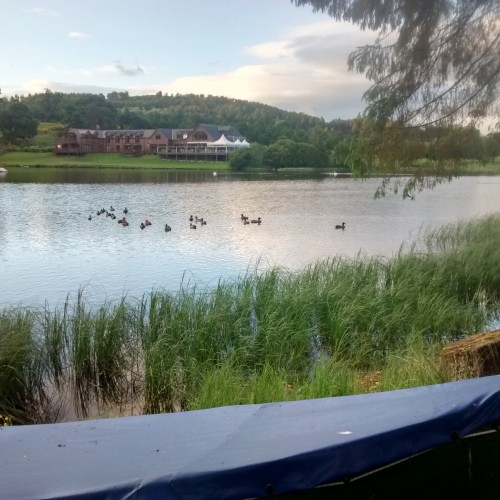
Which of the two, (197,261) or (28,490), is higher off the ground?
(28,490)

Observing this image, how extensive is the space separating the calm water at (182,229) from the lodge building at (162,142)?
58.1 inches

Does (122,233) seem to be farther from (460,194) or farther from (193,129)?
(460,194)

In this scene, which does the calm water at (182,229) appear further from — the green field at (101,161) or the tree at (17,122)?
the tree at (17,122)

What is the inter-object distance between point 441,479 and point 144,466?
1.10 m

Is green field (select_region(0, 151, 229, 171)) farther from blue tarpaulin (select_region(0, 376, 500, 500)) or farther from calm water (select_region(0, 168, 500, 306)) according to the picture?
blue tarpaulin (select_region(0, 376, 500, 500))

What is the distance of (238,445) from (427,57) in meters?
6.77

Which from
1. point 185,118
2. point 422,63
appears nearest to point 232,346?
point 422,63

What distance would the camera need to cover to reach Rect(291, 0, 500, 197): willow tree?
7.15 metres

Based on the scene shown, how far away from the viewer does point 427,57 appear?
7.50 metres

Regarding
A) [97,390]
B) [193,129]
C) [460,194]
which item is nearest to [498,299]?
[97,390]

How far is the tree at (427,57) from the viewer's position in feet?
23.4

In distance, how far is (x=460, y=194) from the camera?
19.8 metres

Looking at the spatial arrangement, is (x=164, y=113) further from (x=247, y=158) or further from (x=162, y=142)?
(x=247, y=158)

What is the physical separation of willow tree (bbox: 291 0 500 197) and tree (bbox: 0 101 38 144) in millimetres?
16756
